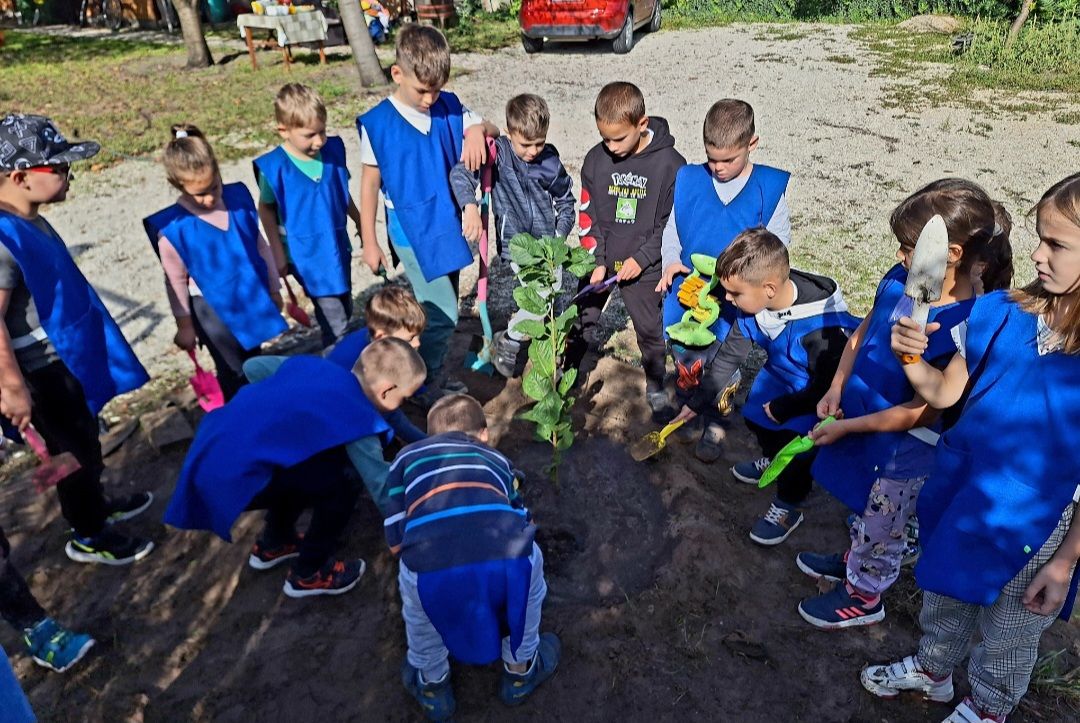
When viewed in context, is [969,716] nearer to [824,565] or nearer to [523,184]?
[824,565]

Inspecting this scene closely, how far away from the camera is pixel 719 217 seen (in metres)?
3.29

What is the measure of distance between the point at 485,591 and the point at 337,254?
6.98ft

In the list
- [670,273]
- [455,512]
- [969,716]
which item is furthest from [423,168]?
[969,716]

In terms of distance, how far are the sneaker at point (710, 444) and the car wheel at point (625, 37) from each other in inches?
442

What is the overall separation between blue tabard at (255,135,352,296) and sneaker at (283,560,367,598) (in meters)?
1.45

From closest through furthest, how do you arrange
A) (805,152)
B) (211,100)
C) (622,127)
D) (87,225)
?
(622,127) < (87,225) < (805,152) < (211,100)

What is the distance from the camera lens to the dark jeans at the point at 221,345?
344cm

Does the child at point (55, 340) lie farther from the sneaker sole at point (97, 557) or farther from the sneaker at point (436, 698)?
the sneaker at point (436, 698)

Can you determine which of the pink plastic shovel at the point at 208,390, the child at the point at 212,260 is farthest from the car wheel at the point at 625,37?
the pink plastic shovel at the point at 208,390

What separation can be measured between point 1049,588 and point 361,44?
10.9 metres

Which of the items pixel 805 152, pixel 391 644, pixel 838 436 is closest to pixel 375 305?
pixel 391 644

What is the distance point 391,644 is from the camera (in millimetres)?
2729

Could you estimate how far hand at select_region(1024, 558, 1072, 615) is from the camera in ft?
6.11

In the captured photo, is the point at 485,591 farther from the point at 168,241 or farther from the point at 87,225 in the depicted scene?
the point at 87,225
